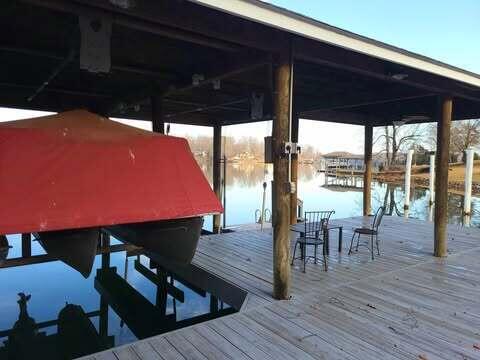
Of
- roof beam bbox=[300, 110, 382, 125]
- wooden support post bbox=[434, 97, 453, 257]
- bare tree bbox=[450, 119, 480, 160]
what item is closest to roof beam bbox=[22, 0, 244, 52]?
wooden support post bbox=[434, 97, 453, 257]

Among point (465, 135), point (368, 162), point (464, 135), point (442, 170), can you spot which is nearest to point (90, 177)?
point (442, 170)

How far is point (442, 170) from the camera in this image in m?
5.41

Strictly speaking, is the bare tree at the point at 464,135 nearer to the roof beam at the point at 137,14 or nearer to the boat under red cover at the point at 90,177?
the boat under red cover at the point at 90,177

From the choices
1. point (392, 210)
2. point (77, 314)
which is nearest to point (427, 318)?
point (77, 314)

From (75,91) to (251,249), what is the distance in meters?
4.22

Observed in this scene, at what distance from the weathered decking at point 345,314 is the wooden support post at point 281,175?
0.95ft

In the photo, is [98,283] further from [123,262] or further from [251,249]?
[251,249]

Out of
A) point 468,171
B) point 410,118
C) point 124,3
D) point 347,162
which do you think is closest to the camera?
point 124,3

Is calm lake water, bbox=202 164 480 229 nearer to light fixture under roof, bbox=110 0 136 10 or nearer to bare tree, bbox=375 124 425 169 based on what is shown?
light fixture under roof, bbox=110 0 136 10

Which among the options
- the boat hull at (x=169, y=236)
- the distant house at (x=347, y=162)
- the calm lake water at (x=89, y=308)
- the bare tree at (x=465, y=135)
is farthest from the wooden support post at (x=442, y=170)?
the distant house at (x=347, y=162)

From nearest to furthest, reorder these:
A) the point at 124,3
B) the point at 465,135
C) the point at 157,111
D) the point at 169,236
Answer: the point at 124,3
the point at 169,236
the point at 157,111
the point at 465,135

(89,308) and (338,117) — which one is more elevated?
(338,117)

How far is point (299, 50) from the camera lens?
3689mm

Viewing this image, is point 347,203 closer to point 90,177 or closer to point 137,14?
point 90,177
